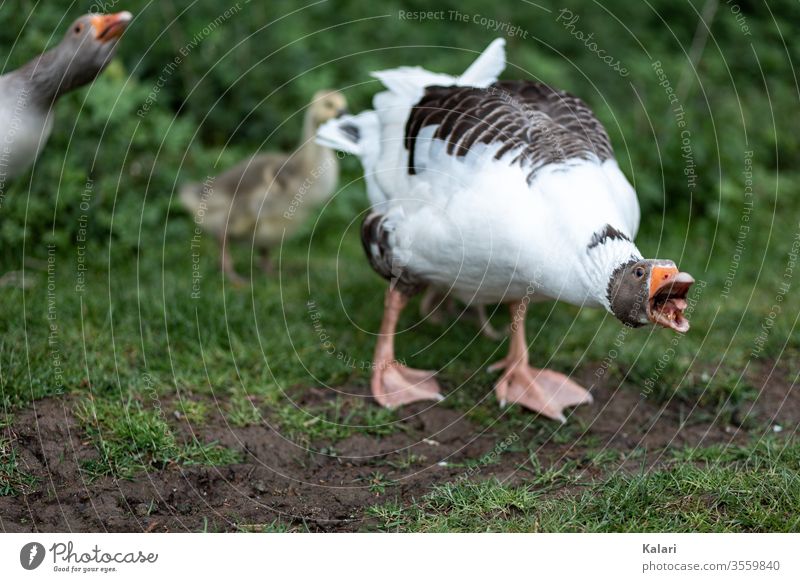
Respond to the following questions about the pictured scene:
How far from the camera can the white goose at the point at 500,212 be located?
4.36 m

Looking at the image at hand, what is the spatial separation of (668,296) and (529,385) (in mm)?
1626

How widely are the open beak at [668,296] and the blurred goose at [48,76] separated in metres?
3.41

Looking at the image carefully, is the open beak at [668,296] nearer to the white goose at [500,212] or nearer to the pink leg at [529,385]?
the white goose at [500,212]

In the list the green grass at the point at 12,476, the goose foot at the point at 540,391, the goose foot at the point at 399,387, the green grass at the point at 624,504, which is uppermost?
the green grass at the point at 624,504

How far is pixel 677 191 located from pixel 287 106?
398cm

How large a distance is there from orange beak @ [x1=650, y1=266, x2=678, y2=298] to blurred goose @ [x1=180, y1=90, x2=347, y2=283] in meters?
3.62

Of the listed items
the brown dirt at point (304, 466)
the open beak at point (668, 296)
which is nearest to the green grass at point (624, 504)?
the brown dirt at point (304, 466)

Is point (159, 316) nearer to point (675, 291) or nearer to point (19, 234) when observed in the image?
point (19, 234)

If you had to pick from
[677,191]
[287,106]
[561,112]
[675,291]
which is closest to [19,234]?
[287,106]

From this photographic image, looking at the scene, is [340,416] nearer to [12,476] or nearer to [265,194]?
[12,476]

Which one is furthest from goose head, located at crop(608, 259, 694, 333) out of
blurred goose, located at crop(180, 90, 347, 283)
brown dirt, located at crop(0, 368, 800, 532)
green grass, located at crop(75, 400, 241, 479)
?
blurred goose, located at crop(180, 90, 347, 283)

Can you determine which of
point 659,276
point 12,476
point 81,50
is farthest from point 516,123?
point 12,476
